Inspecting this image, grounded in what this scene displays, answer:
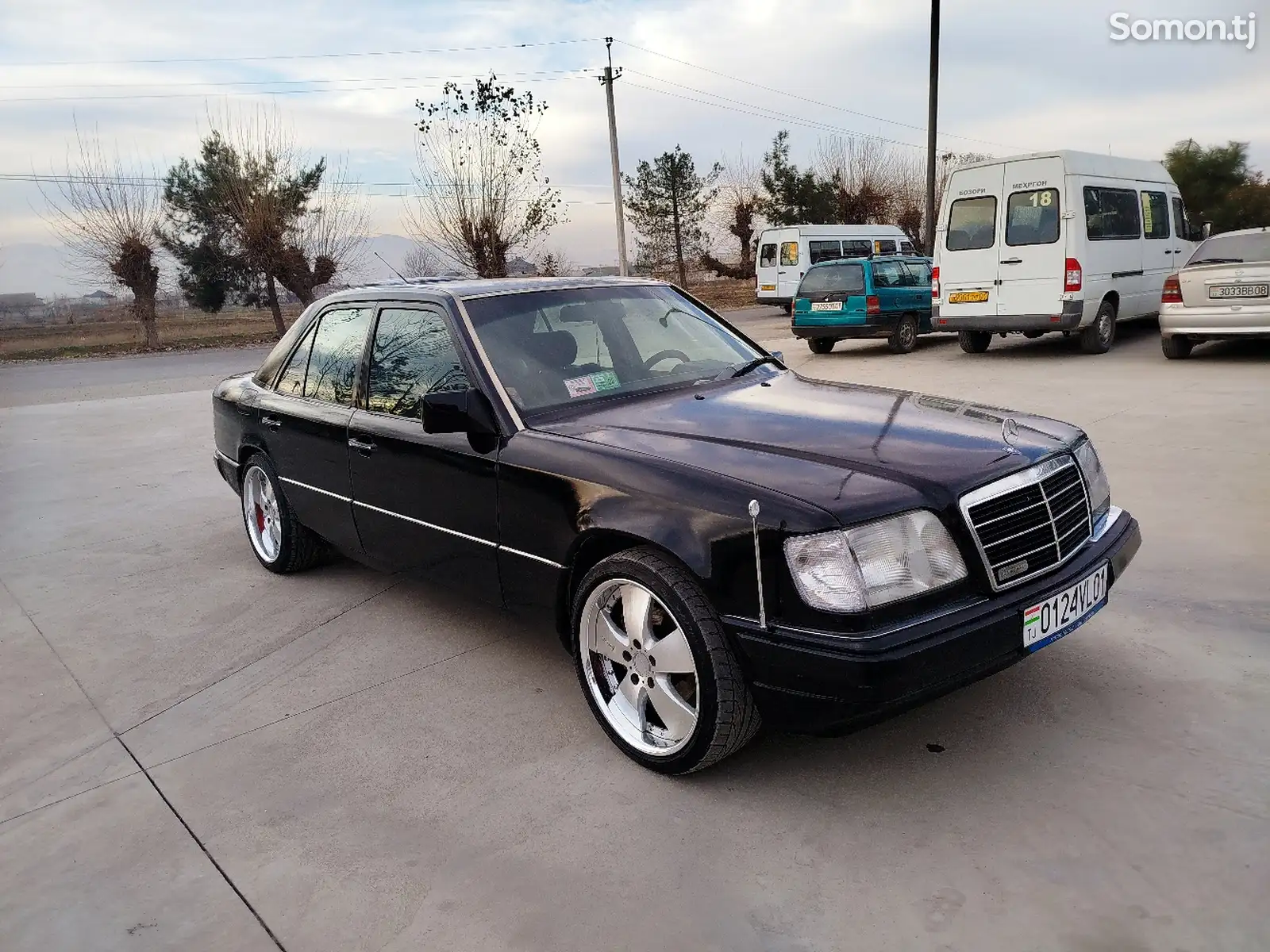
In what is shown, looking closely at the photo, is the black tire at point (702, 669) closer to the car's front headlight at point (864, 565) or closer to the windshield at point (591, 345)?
the car's front headlight at point (864, 565)

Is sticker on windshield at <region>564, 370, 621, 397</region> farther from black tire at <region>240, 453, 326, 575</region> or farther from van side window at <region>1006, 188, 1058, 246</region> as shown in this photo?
van side window at <region>1006, 188, 1058, 246</region>

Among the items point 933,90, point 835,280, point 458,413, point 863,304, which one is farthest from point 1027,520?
point 933,90

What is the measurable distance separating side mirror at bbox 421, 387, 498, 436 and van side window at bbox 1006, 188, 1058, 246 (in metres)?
11.1

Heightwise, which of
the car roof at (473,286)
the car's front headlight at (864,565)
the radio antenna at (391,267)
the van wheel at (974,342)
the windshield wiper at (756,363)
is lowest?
the car's front headlight at (864,565)

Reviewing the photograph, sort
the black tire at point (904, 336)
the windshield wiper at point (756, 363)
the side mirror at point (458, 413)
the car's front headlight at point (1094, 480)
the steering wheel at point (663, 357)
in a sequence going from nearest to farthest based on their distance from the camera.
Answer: the car's front headlight at point (1094, 480) < the side mirror at point (458, 413) < the steering wheel at point (663, 357) < the windshield wiper at point (756, 363) < the black tire at point (904, 336)

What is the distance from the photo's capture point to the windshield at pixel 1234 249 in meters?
11.2

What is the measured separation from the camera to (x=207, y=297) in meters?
40.9

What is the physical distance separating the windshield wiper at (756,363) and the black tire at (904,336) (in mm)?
12299

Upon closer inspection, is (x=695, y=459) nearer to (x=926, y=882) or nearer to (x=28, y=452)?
(x=926, y=882)

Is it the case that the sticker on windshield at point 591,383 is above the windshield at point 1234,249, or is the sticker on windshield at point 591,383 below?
below

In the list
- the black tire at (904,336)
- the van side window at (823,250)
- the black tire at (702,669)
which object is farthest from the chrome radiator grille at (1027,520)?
the van side window at (823,250)

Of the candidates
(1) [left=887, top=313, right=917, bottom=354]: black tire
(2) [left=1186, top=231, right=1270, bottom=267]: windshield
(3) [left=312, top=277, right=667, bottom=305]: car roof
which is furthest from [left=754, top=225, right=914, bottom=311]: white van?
(3) [left=312, top=277, right=667, bottom=305]: car roof

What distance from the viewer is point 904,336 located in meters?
16.3

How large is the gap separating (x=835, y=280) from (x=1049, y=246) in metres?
4.18
